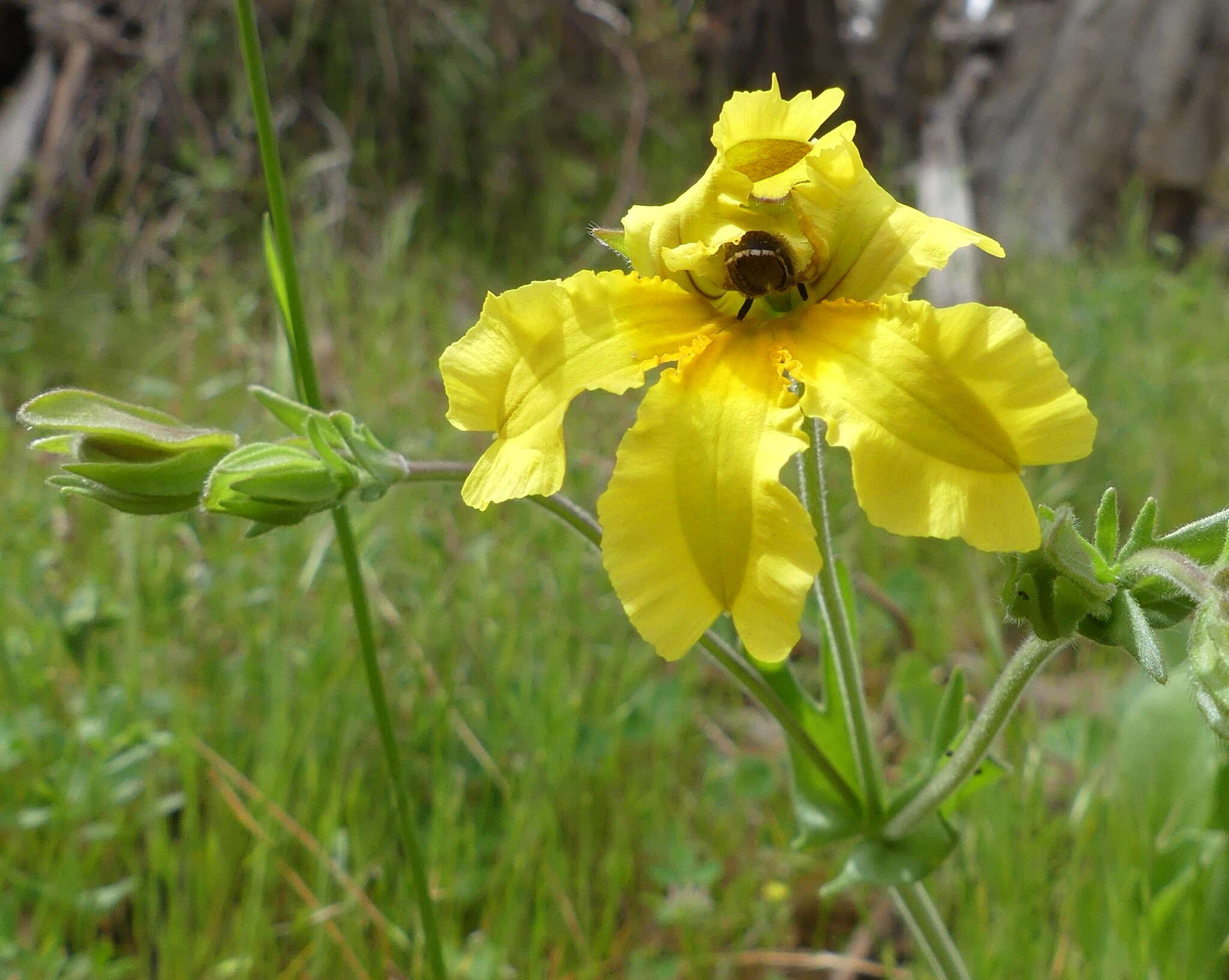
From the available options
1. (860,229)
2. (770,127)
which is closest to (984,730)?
(860,229)

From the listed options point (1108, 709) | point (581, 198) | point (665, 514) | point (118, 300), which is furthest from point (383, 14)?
point (665, 514)

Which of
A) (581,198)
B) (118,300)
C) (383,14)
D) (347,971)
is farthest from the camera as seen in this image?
(581,198)

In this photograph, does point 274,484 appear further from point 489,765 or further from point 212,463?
point 489,765

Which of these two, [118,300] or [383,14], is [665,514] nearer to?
[118,300]

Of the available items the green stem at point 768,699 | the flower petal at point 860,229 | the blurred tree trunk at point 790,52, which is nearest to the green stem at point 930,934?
the green stem at point 768,699

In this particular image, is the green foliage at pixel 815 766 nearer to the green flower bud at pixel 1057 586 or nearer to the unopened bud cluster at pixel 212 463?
the green flower bud at pixel 1057 586

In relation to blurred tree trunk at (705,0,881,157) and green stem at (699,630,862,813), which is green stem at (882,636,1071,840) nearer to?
green stem at (699,630,862,813)
